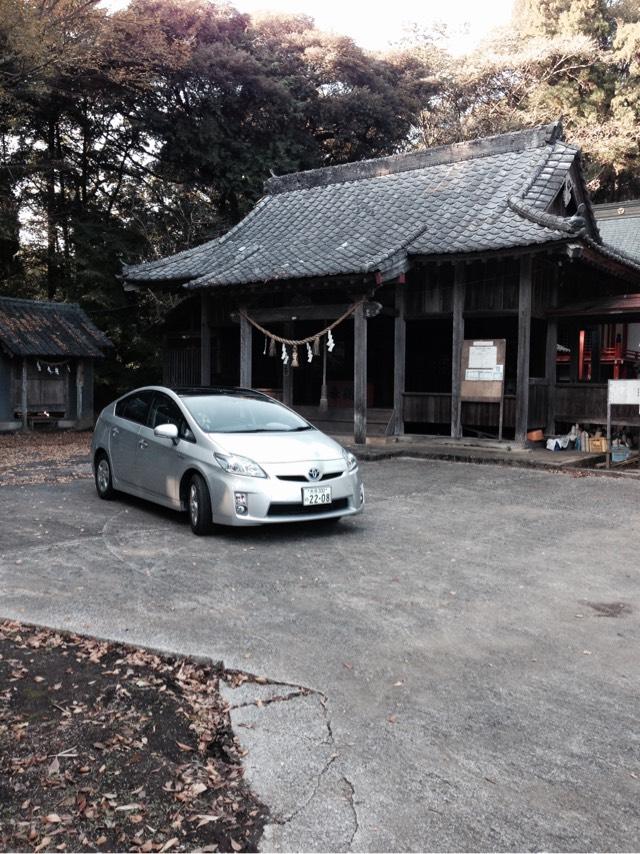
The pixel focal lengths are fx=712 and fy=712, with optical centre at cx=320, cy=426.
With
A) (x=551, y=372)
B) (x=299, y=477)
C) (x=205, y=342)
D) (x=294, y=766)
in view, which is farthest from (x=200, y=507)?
(x=205, y=342)

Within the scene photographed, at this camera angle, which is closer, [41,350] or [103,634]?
[103,634]

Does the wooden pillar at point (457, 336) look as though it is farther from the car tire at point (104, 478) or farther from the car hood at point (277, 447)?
the car tire at point (104, 478)

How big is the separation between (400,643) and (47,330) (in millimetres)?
19713

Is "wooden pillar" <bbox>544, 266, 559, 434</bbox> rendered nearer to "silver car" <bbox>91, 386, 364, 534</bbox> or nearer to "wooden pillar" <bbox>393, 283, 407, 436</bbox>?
"wooden pillar" <bbox>393, 283, 407, 436</bbox>

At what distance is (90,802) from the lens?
8.86 feet

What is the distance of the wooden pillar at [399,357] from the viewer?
14.6 meters

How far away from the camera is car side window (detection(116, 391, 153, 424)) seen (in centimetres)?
856

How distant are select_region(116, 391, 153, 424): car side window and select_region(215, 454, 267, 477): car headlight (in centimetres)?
190

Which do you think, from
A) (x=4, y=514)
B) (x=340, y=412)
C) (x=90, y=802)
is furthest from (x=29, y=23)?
(x=90, y=802)

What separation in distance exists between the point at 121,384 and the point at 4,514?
1855 cm

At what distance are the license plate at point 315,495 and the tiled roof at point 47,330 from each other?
1554 cm

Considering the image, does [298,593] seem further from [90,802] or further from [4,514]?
[4,514]

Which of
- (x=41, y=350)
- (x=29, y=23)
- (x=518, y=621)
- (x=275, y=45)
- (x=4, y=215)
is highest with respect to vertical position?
(x=275, y=45)

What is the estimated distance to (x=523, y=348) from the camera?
13.2 metres
